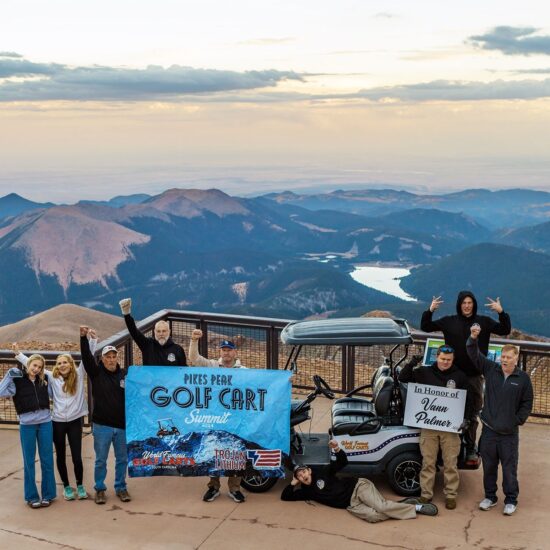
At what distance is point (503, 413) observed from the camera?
838 centimetres

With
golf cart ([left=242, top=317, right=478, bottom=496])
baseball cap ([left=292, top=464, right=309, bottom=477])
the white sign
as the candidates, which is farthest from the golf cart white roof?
baseball cap ([left=292, top=464, right=309, bottom=477])

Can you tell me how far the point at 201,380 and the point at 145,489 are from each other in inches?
58.6

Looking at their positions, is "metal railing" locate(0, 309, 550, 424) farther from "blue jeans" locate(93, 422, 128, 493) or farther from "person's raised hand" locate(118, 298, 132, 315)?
"blue jeans" locate(93, 422, 128, 493)

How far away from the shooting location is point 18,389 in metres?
8.59

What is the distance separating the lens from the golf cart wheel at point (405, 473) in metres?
8.86

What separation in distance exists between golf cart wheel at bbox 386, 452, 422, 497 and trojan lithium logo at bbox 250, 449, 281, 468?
1.19m

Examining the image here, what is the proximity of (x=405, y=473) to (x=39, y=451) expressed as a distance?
3.91m

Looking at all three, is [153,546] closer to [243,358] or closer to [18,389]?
[18,389]

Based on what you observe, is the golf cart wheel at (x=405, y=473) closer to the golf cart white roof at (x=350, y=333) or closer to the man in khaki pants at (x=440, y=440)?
the man in khaki pants at (x=440, y=440)

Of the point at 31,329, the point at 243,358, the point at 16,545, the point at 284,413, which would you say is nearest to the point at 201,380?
the point at 284,413

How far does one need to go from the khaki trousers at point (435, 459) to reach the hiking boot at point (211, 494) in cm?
221

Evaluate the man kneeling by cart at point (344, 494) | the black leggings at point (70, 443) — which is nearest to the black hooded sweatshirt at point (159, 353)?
the black leggings at point (70, 443)

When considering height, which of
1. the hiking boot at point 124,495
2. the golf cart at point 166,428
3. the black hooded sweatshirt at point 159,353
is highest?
the black hooded sweatshirt at point 159,353

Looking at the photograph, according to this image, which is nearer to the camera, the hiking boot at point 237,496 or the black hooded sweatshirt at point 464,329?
the hiking boot at point 237,496
